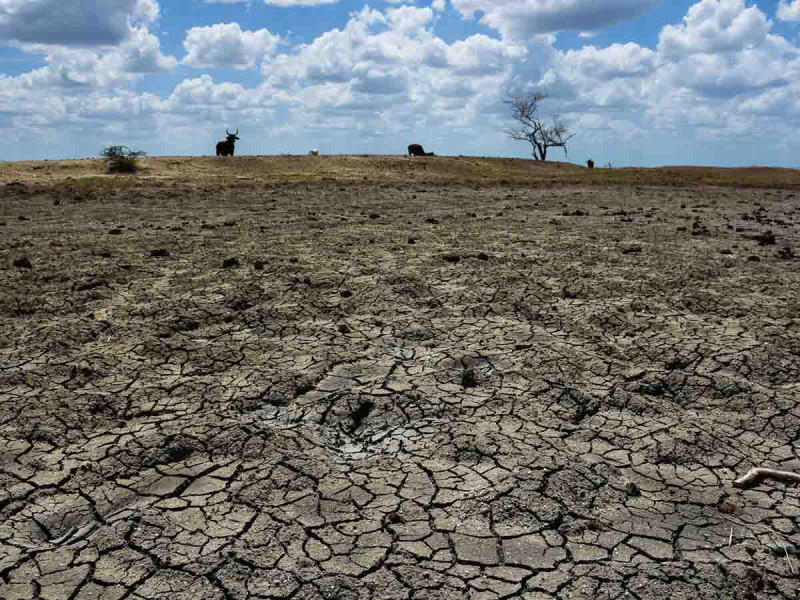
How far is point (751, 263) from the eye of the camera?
8.23 m

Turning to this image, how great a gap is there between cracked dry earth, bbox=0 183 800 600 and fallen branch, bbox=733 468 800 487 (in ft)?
0.13

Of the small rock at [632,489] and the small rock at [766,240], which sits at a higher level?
the small rock at [766,240]

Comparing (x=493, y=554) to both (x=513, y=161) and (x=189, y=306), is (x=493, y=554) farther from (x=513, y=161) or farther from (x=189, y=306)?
(x=513, y=161)

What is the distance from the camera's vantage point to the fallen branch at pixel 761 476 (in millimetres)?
3473

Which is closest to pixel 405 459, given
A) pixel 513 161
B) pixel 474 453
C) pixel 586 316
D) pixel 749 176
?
pixel 474 453

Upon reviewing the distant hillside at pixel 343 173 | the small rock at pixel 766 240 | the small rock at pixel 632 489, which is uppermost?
the distant hillside at pixel 343 173

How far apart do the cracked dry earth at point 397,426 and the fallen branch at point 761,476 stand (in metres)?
0.04

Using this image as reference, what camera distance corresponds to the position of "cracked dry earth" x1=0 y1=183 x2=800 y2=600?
2.91m

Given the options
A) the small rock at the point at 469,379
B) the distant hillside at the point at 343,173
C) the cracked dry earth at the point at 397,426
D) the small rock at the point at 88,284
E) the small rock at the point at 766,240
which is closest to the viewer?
the cracked dry earth at the point at 397,426

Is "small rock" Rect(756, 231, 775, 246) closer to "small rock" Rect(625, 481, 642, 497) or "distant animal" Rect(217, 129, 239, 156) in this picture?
"small rock" Rect(625, 481, 642, 497)

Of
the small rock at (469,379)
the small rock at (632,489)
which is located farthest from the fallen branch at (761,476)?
the small rock at (469,379)

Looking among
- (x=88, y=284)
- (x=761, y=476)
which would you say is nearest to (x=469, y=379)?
(x=761, y=476)

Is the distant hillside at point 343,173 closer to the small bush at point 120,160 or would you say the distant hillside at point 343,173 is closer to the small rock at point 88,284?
the small bush at point 120,160

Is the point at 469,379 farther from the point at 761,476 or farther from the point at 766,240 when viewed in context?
the point at 766,240
